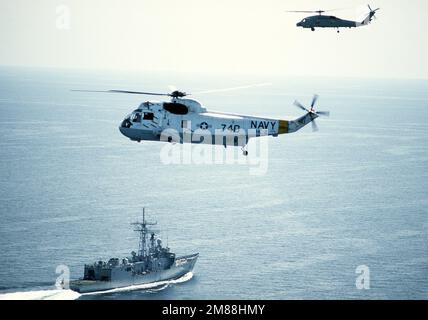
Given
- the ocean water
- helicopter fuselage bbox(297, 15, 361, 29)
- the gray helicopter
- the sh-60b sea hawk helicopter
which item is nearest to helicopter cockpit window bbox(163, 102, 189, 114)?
the sh-60b sea hawk helicopter

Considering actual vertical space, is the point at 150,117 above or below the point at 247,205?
above

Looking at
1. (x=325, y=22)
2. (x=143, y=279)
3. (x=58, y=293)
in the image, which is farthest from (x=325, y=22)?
(x=58, y=293)

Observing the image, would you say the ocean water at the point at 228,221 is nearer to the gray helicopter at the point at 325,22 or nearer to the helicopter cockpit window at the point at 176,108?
the gray helicopter at the point at 325,22

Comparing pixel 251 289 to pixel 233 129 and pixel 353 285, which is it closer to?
pixel 353 285

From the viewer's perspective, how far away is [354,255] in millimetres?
106812

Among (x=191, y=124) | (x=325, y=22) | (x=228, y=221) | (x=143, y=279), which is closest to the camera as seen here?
(x=191, y=124)

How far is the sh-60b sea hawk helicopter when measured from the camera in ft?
157

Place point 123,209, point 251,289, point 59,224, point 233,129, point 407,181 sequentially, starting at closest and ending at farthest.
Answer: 1. point 233,129
2. point 251,289
3. point 59,224
4. point 123,209
5. point 407,181

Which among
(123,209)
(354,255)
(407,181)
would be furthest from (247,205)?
(407,181)

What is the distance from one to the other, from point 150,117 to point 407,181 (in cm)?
12099

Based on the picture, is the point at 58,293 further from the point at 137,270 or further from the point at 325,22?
the point at 325,22

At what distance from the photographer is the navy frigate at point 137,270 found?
93562 millimetres

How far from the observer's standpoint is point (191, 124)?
47.9 meters

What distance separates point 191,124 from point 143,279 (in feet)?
185
